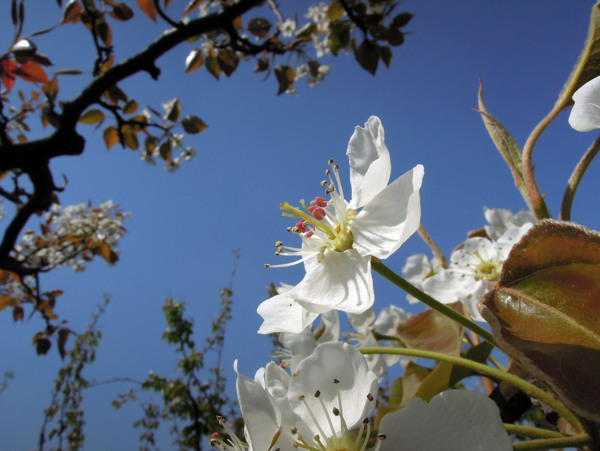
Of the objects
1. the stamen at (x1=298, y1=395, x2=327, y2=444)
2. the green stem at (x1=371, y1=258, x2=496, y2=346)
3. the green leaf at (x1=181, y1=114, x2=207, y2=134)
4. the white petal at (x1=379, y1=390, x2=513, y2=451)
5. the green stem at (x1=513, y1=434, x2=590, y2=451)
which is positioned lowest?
the green stem at (x1=513, y1=434, x2=590, y2=451)

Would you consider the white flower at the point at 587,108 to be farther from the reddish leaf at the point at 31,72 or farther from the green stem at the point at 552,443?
the reddish leaf at the point at 31,72

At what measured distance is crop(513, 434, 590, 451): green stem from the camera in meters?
0.38

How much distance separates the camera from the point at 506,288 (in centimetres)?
40

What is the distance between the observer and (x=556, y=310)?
14.6 inches

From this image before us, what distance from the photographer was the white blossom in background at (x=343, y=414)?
1.28 feet

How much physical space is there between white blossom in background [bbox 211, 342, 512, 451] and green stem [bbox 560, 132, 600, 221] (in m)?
0.32

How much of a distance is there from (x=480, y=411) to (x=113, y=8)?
2.63m

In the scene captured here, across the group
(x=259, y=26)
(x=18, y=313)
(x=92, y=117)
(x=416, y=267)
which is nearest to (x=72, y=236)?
(x=18, y=313)

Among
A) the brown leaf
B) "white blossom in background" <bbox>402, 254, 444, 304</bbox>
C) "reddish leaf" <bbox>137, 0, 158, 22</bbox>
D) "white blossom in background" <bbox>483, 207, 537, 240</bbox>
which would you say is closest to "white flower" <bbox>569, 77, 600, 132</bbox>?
the brown leaf

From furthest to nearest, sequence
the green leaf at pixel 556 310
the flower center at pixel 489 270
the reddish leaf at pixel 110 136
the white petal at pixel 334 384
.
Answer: the reddish leaf at pixel 110 136, the flower center at pixel 489 270, the white petal at pixel 334 384, the green leaf at pixel 556 310

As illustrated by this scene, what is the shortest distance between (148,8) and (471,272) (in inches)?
78.8

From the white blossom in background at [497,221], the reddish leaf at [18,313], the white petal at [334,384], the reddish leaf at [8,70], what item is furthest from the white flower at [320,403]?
the reddish leaf at [18,313]

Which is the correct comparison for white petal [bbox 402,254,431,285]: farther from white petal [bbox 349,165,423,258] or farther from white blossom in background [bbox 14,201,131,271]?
white blossom in background [bbox 14,201,131,271]

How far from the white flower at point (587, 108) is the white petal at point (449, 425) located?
262 mm
